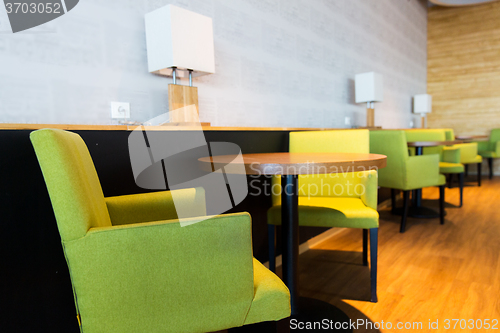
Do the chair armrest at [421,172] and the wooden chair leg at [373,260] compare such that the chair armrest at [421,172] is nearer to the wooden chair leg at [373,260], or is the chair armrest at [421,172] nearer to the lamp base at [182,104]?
the wooden chair leg at [373,260]

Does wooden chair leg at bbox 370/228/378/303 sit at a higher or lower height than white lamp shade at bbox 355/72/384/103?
lower

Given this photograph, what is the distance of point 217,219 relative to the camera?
2.78 feet

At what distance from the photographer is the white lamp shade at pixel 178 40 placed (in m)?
1.71

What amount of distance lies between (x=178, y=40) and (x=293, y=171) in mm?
1015

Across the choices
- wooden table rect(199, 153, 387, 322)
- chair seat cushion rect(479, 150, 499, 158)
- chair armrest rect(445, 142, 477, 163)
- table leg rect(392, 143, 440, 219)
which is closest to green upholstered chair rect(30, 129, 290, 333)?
wooden table rect(199, 153, 387, 322)

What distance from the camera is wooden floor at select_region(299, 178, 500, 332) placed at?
168cm

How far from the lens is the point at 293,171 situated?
1.14 metres

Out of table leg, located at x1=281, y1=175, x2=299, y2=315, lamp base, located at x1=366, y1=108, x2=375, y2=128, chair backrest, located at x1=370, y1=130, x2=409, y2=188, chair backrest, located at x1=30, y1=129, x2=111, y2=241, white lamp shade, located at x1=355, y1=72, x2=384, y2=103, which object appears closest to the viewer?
chair backrest, located at x1=30, y1=129, x2=111, y2=241

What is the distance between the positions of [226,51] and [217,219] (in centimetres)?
184

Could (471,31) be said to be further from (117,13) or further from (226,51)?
(117,13)

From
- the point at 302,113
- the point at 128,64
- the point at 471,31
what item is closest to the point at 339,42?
the point at 302,113

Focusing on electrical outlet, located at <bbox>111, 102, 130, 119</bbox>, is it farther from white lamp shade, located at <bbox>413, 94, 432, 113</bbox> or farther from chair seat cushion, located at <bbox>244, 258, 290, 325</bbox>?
white lamp shade, located at <bbox>413, 94, 432, 113</bbox>

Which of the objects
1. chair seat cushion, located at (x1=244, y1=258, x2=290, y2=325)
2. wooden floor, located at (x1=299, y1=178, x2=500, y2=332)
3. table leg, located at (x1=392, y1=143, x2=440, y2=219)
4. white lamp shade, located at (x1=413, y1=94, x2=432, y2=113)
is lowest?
wooden floor, located at (x1=299, y1=178, x2=500, y2=332)

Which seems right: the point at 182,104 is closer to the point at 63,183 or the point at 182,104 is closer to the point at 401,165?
the point at 63,183
